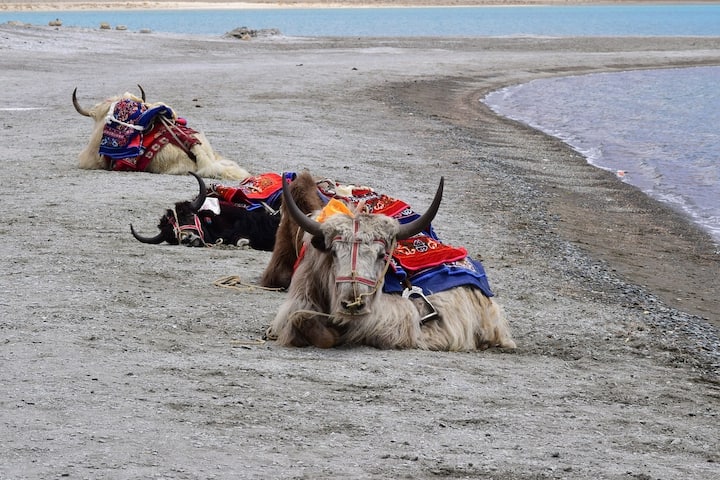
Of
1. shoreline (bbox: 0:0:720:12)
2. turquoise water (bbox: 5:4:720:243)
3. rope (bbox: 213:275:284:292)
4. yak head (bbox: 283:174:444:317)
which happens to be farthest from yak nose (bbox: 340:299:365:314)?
shoreline (bbox: 0:0:720:12)

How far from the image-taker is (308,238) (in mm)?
6102

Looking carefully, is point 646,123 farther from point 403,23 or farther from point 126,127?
point 403,23

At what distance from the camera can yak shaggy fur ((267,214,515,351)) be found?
5.72m

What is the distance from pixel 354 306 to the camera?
18.5 feet

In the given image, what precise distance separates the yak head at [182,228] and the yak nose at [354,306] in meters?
2.78

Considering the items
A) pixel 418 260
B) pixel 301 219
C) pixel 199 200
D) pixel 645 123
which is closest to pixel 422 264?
pixel 418 260

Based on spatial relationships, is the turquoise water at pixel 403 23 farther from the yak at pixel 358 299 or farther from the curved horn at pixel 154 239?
the yak at pixel 358 299

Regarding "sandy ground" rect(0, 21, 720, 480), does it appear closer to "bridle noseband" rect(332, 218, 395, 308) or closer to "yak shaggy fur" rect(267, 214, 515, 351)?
"yak shaggy fur" rect(267, 214, 515, 351)

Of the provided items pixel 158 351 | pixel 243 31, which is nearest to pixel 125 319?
pixel 158 351

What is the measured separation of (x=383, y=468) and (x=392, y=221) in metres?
2.00

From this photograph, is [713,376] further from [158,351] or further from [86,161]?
[86,161]

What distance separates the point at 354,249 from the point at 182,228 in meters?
2.83

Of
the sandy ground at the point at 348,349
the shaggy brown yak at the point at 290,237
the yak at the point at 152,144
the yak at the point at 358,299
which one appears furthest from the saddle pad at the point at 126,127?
the yak at the point at 358,299

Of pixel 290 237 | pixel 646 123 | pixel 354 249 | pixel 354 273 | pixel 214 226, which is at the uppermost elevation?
pixel 354 249
